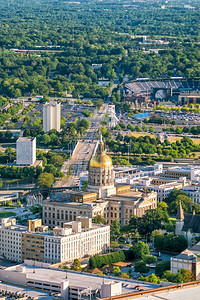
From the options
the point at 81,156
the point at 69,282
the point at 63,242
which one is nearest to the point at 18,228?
the point at 63,242

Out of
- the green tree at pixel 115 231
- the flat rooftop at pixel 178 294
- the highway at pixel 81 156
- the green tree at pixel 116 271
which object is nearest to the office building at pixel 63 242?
the green tree at pixel 115 231

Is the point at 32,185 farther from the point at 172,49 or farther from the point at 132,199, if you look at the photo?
the point at 172,49

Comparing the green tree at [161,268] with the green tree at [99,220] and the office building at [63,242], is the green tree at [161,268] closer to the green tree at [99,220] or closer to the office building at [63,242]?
the office building at [63,242]

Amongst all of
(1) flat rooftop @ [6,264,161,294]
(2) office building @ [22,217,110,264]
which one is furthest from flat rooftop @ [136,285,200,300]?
(2) office building @ [22,217,110,264]

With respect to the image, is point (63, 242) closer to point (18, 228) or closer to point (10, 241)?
point (10, 241)

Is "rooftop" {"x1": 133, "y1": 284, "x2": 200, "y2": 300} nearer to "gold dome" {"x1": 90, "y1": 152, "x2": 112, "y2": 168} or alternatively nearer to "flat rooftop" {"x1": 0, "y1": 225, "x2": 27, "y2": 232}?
"flat rooftop" {"x1": 0, "y1": 225, "x2": 27, "y2": 232}
